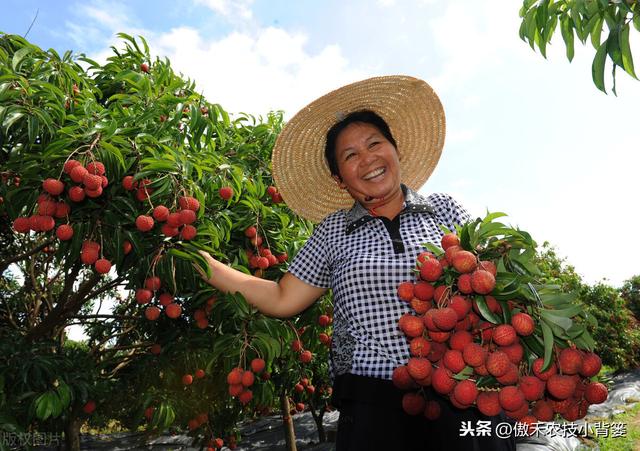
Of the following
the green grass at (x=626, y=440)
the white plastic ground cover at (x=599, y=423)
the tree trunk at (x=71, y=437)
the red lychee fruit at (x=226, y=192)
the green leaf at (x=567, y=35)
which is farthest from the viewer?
the green grass at (x=626, y=440)

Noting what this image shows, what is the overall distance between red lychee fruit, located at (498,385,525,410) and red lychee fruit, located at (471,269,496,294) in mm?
216

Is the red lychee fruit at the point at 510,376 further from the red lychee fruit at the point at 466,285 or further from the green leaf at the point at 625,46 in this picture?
the green leaf at the point at 625,46

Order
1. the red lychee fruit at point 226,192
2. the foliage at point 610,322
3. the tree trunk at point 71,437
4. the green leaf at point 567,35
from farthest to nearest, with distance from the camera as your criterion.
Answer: the foliage at point 610,322
the tree trunk at point 71,437
the red lychee fruit at point 226,192
the green leaf at point 567,35

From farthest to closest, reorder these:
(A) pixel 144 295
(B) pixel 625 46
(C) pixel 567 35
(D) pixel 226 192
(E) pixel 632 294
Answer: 1. (E) pixel 632 294
2. (D) pixel 226 192
3. (A) pixel 144 295
4. (C) pixel 567 35
5. (B) pixel 625 46

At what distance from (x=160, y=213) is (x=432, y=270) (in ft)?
3.68

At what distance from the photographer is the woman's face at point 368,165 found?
5.42 feet

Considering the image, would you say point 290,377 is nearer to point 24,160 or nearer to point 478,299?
point 24,160

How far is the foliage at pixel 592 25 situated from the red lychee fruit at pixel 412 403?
947mm

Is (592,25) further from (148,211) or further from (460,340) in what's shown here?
(148,211)

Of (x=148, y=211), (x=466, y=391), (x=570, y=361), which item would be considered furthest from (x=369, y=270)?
(x=148, y=211)

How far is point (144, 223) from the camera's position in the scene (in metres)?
1.80

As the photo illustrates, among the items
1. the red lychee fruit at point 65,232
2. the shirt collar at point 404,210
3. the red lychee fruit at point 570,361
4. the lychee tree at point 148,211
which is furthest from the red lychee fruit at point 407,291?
the red lychee fruit at point 65,232

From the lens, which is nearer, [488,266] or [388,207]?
[488,266]

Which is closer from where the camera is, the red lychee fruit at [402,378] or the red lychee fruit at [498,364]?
the red lychee fruit at [498,364]
